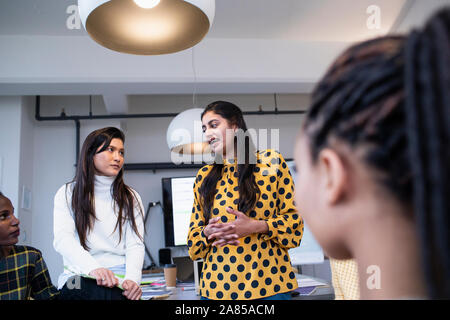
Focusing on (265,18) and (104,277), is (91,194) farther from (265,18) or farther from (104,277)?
(265,18)

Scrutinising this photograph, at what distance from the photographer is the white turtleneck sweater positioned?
1552mm

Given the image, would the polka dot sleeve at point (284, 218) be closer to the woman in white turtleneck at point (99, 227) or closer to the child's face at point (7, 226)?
the woman in white turtleneck at point (99, 227)

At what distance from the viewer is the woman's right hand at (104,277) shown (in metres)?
1.48

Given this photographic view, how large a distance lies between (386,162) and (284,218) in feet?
3.74

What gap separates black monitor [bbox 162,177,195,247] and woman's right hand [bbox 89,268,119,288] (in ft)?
11.6

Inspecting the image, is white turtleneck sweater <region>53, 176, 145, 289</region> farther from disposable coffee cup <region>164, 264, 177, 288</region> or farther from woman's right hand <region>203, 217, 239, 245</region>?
disposable coffee cup <region>164, 264, 177, 288</region>

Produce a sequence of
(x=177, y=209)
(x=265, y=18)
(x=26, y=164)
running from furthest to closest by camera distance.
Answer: (x=177, y=209)
(x=26, y=164)
(x=265, y=18)

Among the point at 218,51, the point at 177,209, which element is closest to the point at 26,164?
the point at 177,209

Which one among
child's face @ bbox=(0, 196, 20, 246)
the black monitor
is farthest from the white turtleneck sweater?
the black monitor

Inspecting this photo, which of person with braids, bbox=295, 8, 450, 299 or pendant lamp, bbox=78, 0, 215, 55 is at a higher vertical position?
pendant lamp, bbox=78, 0, 215, 55

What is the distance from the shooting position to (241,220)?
1351 mm

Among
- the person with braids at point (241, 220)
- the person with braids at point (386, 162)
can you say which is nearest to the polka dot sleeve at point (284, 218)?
the person with braids at point (241, 220)

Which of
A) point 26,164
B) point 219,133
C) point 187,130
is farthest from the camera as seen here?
point 26,164
